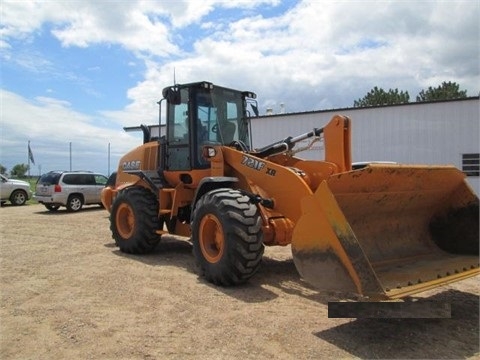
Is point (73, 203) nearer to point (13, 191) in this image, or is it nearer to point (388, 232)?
point (13, 191)

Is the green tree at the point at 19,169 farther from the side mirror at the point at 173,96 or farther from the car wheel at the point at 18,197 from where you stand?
the side mirror at the point at 173,96

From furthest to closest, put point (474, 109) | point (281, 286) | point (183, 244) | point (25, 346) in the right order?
point (474, 109)
point (183, 244)
point (281, 286)
point (25, 346)

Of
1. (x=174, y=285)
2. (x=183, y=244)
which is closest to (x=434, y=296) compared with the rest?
(x=174, y=285)

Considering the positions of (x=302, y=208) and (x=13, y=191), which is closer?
(x=302, y=208)

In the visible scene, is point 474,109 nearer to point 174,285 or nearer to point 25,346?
point 174,285

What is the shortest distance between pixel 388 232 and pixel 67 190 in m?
15.3

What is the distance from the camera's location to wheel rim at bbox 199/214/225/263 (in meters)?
6.49

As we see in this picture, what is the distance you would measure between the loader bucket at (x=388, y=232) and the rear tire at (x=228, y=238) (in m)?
1.13

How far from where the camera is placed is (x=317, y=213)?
15.5ft

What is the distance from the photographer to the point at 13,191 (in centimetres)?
2214

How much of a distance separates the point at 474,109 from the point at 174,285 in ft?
51.1

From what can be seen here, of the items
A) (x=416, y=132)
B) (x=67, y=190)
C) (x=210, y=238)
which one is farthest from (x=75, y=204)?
(x=416, y=132)

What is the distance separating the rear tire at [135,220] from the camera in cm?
846

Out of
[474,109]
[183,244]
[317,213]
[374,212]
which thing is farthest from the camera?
[474,109]
